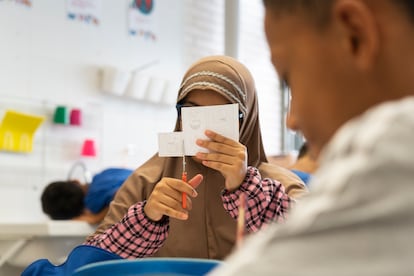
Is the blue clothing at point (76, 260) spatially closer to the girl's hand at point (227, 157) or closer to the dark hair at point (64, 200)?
the girl's hand at point (227, 157)

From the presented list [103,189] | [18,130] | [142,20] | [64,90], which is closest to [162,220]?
[103,189]

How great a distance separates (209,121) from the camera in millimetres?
1298

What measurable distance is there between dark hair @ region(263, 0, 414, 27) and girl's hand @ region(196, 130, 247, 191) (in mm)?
874

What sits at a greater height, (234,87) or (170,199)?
(234,87)

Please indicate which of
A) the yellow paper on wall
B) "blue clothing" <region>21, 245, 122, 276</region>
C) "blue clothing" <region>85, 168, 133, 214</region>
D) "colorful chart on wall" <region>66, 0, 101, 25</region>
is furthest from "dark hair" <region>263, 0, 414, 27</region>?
"colorful chart on wall" <region>66, 0, 101, 25</region>

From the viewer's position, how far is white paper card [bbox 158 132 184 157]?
1348 mm

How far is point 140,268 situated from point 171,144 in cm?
65

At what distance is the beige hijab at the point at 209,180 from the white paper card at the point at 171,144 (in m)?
0.12

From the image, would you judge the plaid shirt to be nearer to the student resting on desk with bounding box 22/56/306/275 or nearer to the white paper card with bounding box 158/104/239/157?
the student resting on desk with bounding box 22/56/306/275

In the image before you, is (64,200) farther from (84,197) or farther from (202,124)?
(202,124)

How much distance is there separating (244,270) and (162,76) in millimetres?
3044

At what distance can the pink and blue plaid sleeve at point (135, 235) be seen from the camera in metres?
1.32

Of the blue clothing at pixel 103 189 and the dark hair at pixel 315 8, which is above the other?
the dark hair at pixel 315 8

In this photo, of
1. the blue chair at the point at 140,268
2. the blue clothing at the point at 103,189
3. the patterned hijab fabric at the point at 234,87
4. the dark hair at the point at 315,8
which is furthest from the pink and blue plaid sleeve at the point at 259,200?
the blue clothing at the point at 103,189
